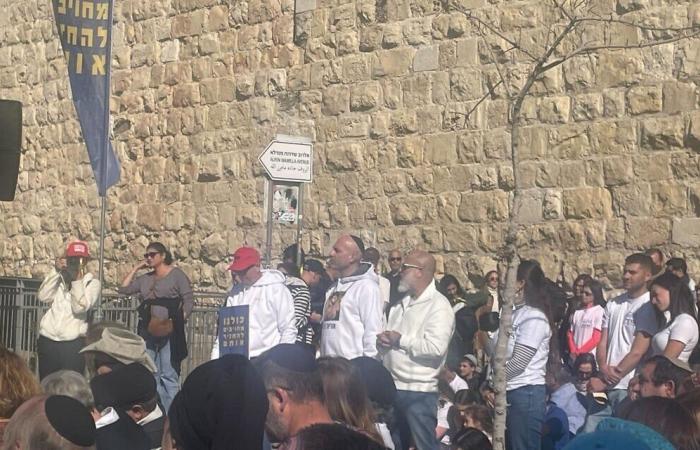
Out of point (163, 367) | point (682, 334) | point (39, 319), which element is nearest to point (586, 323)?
point (682, 334)

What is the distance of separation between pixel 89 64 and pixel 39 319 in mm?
3504

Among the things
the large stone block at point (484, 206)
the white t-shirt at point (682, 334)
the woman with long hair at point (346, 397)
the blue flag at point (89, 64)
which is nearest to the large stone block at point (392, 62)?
the large stone block at point (484, 206)

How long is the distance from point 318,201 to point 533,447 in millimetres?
7576

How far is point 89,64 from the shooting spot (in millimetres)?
12562

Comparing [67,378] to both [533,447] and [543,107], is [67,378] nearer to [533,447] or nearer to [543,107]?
[533,447]

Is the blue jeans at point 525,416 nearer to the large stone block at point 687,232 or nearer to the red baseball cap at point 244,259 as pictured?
the red baseball cap at point 244,259

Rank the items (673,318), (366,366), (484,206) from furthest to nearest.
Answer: (484,206), (673,318), (366,366)

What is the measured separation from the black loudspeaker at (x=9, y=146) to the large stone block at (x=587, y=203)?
23.9 ft

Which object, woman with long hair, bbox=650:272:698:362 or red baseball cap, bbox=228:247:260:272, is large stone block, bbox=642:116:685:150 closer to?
woman with long hair, bbox=650:272:698:362

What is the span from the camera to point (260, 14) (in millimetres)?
16812

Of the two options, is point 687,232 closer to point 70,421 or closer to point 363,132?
point 363,132

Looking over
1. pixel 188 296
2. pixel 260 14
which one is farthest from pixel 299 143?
pixel 260 14

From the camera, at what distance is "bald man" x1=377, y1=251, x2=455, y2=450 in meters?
8.61

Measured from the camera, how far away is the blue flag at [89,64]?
41.0ft
